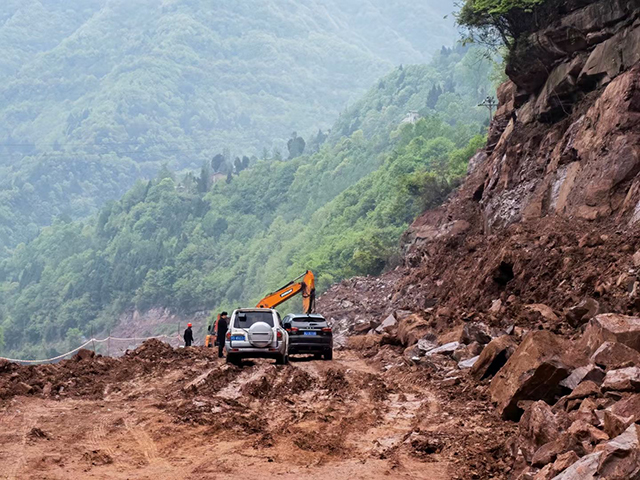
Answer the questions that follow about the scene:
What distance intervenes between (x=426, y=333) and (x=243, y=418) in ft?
40.7

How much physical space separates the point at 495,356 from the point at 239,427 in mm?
5321

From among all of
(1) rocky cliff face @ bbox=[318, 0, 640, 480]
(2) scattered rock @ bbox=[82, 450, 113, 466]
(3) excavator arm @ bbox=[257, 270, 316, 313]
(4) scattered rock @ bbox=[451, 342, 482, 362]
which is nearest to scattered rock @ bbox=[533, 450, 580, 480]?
(1) rocky cliff face @ bbox=[318, 0, 640, 480]

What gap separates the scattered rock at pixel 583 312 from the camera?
17.7 meters

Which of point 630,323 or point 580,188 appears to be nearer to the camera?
point 630,323

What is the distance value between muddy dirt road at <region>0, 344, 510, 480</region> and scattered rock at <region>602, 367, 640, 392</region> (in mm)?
1738

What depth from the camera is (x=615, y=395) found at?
10047mm

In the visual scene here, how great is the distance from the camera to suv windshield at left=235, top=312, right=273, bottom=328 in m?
23.0

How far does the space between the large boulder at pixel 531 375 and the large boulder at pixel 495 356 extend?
1593 mm

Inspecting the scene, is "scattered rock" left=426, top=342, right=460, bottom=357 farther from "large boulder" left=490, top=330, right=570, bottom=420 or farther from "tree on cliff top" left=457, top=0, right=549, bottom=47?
"tree on cliff top" left=457, top=0, right=549, bottom=47

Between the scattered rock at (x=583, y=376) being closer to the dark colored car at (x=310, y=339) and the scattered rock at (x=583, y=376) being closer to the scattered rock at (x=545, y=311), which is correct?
the scattered rock at (x=545, y=311)

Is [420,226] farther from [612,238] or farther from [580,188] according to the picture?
[612,238]

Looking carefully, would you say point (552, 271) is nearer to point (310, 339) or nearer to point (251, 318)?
point (310, 339)

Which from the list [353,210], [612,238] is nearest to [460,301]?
[612,238]

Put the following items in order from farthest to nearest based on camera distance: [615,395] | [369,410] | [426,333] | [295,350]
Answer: [295,350] → [426,333] → [369,410] → [615,395]
